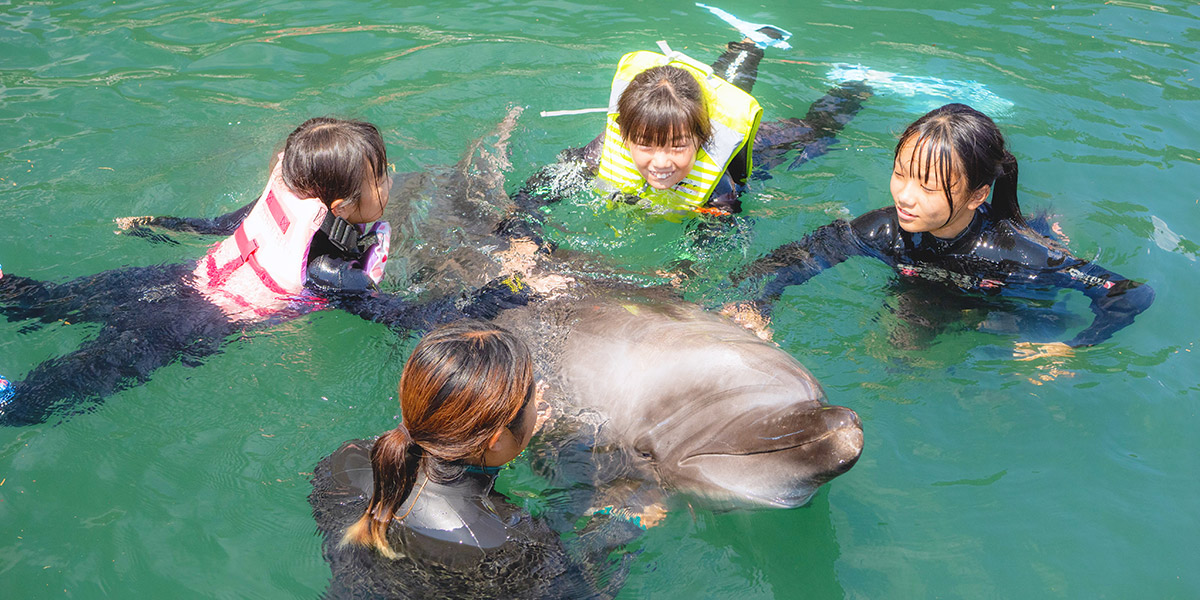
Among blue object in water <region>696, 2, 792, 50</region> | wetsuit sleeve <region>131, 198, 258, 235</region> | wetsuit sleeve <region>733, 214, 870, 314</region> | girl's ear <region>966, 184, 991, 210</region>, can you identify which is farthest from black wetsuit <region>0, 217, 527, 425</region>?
blue object in water <region>696, 2, 792, 50</region>

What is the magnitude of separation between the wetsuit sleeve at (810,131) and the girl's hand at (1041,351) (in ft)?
7.06

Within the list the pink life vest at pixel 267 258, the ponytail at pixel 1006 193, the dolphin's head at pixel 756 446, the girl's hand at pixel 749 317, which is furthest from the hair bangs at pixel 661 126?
the dolphin's head at pixel 756 446

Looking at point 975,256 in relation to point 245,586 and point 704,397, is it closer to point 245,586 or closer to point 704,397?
point 704,397

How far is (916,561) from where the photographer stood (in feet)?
11.2

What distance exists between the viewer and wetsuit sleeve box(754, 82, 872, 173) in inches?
239

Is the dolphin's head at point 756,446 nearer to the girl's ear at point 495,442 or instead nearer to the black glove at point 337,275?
Result: the girl's ear at point 495,442

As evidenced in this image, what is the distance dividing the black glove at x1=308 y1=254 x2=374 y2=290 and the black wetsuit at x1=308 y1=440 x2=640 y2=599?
1320 mm

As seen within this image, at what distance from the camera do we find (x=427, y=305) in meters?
4.33

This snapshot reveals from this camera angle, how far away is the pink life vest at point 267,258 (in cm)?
416

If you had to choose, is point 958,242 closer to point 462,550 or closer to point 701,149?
point 701,149

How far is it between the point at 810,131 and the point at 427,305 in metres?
3.40

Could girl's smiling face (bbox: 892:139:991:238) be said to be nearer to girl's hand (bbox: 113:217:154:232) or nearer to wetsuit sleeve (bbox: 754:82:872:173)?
wetsuit sleeve (bbox: 754:82:872:173)

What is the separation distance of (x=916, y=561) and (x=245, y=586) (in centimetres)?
267

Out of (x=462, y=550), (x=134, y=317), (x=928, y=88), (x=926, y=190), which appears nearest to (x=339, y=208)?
(x=134, y=317)
